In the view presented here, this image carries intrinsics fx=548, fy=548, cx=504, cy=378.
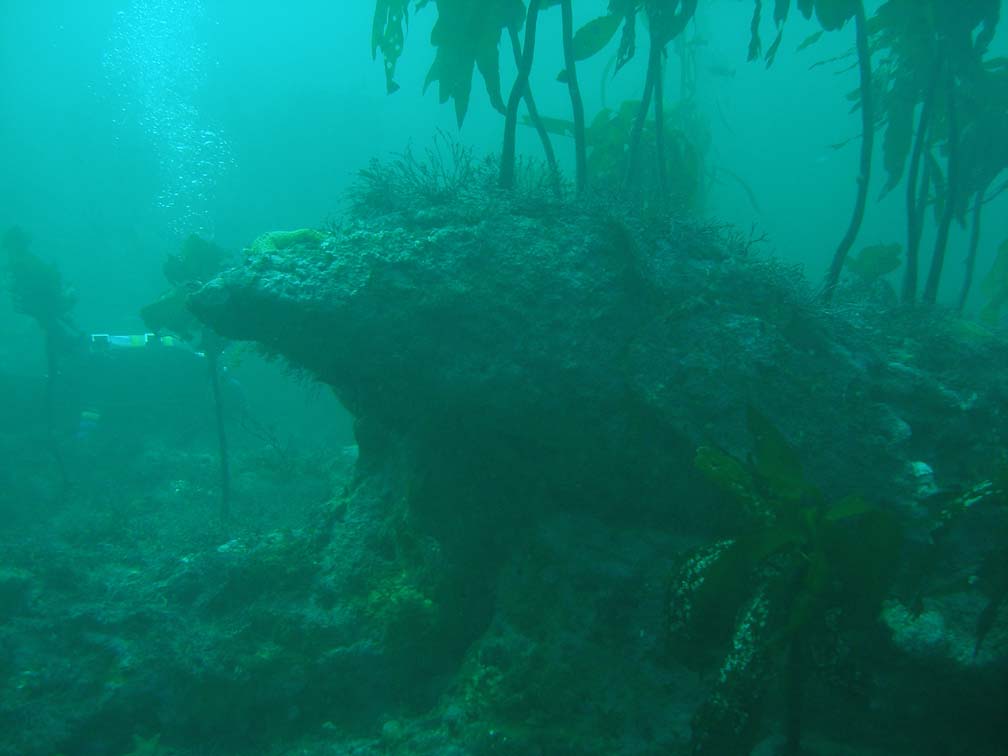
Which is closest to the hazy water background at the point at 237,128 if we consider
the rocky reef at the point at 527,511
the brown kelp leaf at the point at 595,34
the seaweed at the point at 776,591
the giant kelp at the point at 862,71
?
the giant kelp at the point at 862,71

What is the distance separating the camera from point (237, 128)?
40062 mm

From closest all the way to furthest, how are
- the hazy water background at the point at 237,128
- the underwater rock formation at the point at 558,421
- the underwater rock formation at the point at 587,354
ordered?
the underwater rock formation at the point at 558,421
the underwater rock formation at the point at 587,354
the hazy water background at the point at 237,128

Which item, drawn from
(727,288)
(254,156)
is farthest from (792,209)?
(727,288)

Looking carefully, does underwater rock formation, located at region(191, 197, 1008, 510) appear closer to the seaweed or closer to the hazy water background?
the seaweed

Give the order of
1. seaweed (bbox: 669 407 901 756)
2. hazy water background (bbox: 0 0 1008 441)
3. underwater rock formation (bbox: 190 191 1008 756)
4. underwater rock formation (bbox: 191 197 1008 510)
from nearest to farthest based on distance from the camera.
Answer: seaweed (bbox: 669 407 901 756), underwater rock formation (bbox: 190 191 1008 756), underwater rock formation (bbox: 191 197 1008 510), hazy water background (bbox: 0 0 1008 441)

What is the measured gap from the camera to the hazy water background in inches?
1409

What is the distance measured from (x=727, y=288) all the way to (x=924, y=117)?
13.2ft

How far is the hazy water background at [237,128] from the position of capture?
35.8 meters

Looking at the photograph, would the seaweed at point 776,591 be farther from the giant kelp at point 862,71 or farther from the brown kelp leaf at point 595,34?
the brown kelp leaf at point 595,34

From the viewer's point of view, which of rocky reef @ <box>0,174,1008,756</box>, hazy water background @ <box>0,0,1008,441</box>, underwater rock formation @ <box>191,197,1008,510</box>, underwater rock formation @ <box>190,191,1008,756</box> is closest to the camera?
rocky reef @ <box>0,174,1008,756</box>

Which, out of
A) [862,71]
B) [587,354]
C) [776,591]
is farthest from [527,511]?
[862,71]

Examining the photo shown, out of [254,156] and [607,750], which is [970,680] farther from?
[254,156]

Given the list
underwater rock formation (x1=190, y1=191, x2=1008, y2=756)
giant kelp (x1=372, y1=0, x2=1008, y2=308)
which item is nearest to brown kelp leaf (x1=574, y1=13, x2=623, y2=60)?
giant kelp (x1=372, y1=0, x2=1008, y2=308)

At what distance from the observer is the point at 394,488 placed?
16.5ft
